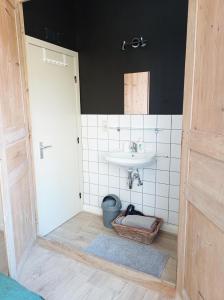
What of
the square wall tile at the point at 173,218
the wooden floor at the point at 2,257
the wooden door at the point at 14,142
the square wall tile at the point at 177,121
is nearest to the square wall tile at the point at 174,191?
the square wall tile at the point at 173,218

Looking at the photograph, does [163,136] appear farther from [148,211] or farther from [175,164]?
[148,211]

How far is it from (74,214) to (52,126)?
1.28m

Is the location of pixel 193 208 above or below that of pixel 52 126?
below

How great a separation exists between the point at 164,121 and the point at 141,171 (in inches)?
26.3

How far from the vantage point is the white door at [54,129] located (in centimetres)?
244

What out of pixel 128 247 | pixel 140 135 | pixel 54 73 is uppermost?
pixel 54 73

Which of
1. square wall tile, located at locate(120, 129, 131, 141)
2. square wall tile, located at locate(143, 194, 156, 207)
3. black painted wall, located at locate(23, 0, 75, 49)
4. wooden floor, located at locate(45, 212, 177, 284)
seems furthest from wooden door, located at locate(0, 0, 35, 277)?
square wall tile, located at locate(143, 194, 156, 207)

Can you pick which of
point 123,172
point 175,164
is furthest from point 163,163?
point 123,172

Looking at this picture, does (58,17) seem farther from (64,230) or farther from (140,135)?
(64,230)

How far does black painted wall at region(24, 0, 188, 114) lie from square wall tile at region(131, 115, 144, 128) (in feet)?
0.58

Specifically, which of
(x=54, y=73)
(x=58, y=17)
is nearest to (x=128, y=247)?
(x=54, y=73)

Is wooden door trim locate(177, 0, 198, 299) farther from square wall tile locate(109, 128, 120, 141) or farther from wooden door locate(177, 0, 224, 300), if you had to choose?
square wall tile locate(109, 128, 120, 141)

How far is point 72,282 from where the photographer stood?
6.40 feet

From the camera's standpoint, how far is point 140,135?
8.89 ft
